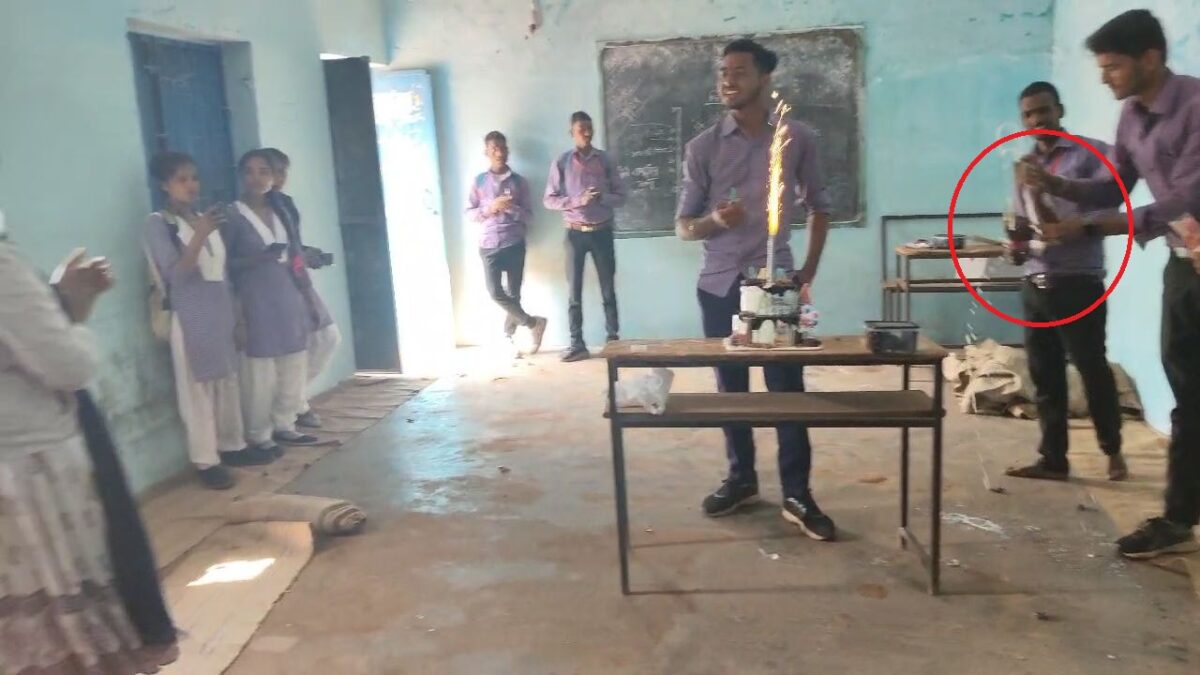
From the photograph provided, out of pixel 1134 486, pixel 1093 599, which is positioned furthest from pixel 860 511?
pixel 1134 486

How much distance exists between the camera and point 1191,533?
9.68 feet

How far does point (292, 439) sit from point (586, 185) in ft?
9.04

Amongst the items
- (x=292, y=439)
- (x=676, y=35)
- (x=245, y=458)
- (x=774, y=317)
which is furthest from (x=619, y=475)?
(x=676, y=35)

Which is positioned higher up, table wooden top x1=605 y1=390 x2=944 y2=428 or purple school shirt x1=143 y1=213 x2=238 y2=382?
purple school shirt x1=143 y1=213 x2=238 y2=382

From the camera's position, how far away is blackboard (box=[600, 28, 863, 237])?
630 centimetres

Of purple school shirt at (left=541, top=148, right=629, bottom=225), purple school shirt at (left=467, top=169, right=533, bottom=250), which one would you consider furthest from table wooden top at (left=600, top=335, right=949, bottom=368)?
purple school shirt at (left=467, top=169, right=533, bottom=250)

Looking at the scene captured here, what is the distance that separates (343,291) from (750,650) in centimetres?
430

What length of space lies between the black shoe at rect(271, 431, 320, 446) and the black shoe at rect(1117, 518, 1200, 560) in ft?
12.2

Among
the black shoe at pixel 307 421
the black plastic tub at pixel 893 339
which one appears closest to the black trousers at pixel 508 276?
the black shoe at pixel 307 421

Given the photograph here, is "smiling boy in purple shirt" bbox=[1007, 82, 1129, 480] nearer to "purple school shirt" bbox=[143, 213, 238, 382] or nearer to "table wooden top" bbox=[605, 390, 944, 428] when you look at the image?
"table wooden top" bbox=[605, 390, 944, 428]

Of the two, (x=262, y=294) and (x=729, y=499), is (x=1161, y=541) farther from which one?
(x=262, y=294)

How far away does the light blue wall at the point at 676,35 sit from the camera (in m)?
6.19

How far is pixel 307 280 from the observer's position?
4.86 meters

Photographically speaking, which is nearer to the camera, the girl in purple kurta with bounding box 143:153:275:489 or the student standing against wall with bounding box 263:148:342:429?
the girl in purple kurta with bounding box 143:153:275:489
